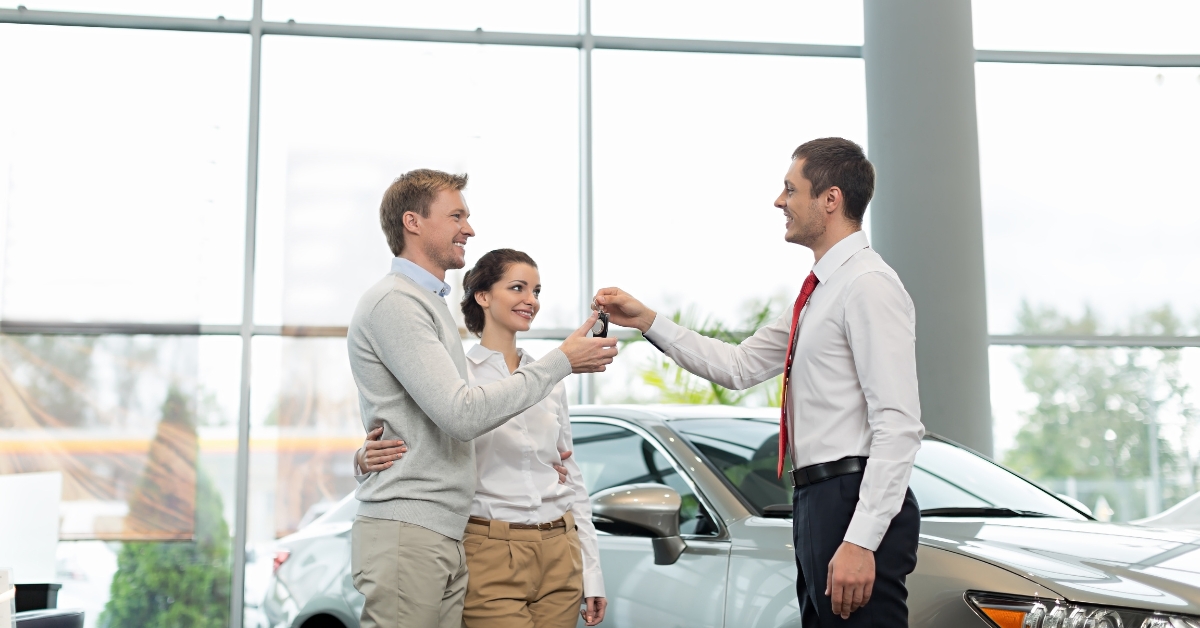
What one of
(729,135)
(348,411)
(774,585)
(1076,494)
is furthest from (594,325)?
(1076,494)

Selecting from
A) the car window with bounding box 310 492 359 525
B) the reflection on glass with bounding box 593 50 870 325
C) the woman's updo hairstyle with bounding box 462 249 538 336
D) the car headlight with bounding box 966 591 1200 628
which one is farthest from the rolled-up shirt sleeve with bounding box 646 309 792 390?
the reflection on glass with bounding box 593 50 870 325

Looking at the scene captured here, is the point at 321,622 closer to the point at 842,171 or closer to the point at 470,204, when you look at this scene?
the point at 842,171

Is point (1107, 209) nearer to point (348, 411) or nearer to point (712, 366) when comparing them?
point (348, 411)

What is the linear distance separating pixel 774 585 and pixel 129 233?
5.41 meters

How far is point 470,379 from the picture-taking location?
2381mm

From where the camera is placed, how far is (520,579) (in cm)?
218

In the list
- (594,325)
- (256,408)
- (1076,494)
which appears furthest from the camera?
(1076,494)

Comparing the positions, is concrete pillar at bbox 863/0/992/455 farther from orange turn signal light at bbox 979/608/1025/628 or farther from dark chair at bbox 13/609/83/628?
dark chair at bbox 13/609/83/628

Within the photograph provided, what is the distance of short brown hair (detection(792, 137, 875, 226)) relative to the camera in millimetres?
2061

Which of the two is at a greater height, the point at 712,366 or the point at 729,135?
the point at 729,135

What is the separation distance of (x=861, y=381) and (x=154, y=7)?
6167 millimetres

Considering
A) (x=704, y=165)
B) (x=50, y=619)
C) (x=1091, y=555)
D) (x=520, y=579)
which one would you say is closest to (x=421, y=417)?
(x=520, y=579)

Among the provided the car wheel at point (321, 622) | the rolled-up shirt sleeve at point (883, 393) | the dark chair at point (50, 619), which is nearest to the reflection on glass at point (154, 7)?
the dark chair at point (50, 619)

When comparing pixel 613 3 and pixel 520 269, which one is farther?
pixel 613 3
